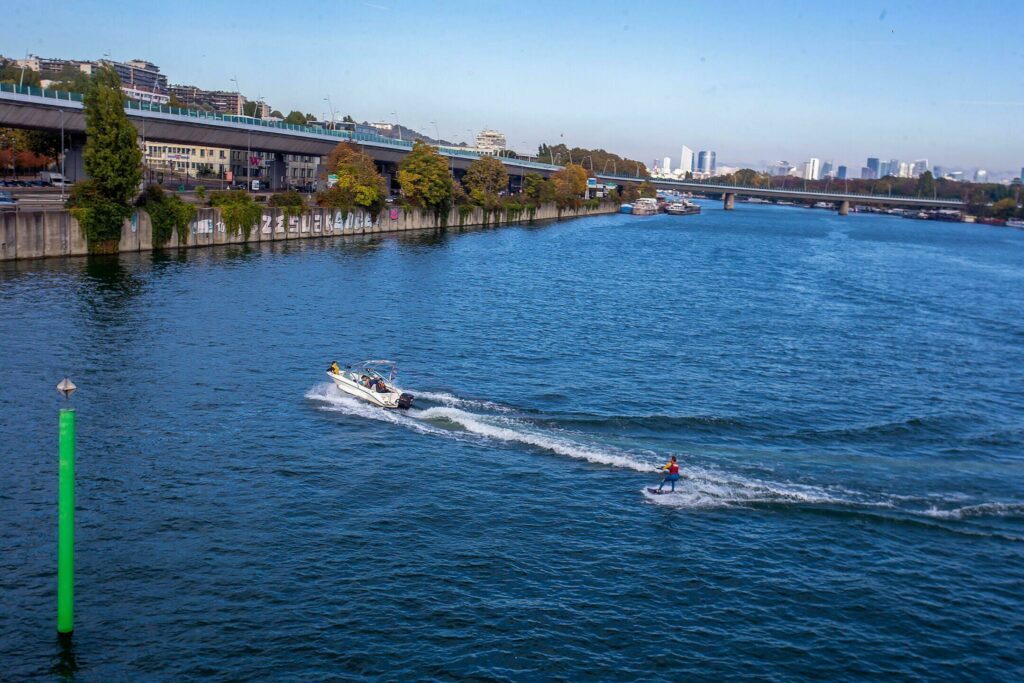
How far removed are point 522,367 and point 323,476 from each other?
2194 cm

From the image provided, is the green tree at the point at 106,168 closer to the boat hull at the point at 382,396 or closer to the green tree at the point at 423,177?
the boat hull at the point at 382,396

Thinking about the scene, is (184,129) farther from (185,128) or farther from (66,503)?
(66,503)

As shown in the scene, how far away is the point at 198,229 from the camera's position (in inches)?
4031

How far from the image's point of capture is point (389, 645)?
26.6 metres

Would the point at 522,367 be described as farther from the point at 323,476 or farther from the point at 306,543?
the point at 306,543

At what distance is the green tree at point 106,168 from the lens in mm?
88625

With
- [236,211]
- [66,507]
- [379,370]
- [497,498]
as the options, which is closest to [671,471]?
[497,498]

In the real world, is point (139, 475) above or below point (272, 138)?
below

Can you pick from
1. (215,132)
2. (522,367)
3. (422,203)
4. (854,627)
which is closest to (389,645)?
(854,627)

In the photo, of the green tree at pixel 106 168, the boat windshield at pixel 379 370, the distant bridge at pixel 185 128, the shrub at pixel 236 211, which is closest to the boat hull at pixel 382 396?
the boat windshield at pixel 379 370

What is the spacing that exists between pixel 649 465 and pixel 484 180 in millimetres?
147313

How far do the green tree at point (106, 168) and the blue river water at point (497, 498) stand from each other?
14.1m

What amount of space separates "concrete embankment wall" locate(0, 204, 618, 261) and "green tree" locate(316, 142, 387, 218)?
1.54 metres

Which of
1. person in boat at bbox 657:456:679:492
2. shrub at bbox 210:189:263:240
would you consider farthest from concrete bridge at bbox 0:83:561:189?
person in boat at bbox 657:456:679:492
